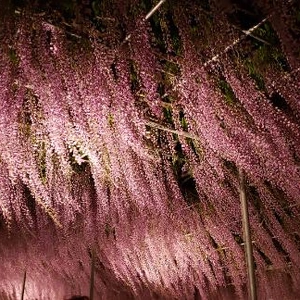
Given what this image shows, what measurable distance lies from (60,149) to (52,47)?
1.19 metres

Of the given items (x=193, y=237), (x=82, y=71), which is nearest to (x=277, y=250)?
(x=193, y=237)

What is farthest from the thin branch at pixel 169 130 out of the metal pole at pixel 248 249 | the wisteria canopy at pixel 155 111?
the metal pole at pixel 248 249

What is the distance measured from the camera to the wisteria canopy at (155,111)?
3436 mm

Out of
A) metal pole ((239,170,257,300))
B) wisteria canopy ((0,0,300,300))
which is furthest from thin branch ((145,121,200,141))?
metal pole ((239,170,257,300))

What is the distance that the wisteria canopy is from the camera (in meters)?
3.44

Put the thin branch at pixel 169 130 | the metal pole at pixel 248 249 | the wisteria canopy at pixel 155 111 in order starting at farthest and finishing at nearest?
the thin branch at pixel 169 130
the metal pole at pixel 248 249
the wisteria canopy at pixel 155 111

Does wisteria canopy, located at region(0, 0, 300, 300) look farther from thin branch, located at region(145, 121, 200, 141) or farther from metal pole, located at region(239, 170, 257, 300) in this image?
metal pole, located at region(239, 170, 257, 300)

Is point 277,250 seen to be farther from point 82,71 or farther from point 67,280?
point 82,71

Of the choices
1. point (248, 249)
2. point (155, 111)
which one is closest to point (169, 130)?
point (155, 111)

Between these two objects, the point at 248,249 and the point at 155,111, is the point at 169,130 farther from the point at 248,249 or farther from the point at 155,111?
the point at 248,249

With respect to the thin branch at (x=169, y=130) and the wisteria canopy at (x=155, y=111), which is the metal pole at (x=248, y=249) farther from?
the thin branch at (x=169, y=130)

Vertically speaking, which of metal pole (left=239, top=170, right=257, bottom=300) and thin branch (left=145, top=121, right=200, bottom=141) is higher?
thin branch (left=145, top=121, right=200, bottom=141)

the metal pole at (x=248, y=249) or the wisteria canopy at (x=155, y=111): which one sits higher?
the wisteria canopy at (x=155, y=111)

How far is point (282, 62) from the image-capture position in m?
4.15
